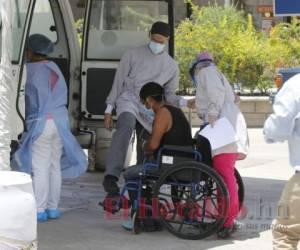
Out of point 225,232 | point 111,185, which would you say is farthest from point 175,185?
point 111,185

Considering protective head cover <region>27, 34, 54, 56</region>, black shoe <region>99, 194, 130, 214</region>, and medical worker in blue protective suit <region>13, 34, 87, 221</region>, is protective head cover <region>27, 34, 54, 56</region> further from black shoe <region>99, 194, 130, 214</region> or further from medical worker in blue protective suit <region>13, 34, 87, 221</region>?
black shoe <region>99, 194, 130, 214</region>

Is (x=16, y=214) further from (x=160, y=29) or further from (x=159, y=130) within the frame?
(x=160, y=29)

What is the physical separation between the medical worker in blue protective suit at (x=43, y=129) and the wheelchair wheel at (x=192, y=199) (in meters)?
1.15

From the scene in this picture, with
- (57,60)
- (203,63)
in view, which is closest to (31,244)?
(203,63)

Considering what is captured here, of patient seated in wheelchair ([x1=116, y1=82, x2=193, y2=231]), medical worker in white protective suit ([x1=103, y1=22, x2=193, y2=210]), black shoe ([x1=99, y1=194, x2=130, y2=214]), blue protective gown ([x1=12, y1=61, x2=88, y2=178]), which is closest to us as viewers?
patient seated in wheelchair ([x1=116, y1=82, x2=193, y2=231])

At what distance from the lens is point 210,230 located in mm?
6531

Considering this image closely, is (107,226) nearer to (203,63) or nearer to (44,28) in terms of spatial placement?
(203,63)

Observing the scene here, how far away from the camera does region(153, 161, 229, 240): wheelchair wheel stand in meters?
6.46

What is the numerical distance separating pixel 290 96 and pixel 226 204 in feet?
6.26

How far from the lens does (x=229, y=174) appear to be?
665 centimetres

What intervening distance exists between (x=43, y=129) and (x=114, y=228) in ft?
3.54

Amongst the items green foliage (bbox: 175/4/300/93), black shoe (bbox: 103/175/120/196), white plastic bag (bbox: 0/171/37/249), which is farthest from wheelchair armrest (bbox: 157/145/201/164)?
green foliage (bbox: 175/4/300/93)

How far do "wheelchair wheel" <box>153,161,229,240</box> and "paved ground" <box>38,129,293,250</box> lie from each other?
0.13 metres

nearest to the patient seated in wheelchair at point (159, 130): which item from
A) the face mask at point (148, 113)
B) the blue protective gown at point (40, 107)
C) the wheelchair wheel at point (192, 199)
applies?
the wheelchair wheel at point (192, 199)
